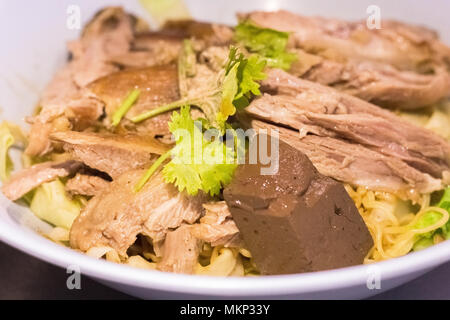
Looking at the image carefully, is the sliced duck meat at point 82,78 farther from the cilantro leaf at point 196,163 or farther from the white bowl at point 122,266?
the cilantro leaf at point 196,163

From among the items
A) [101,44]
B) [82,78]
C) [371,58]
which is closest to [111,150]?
[82,78]

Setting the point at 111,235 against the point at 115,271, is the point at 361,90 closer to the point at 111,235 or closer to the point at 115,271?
the point at 111,235

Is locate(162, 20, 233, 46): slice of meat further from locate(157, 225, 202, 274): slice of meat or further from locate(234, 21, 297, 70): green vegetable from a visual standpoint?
locate(157, 225, 202, 274): slice of meat

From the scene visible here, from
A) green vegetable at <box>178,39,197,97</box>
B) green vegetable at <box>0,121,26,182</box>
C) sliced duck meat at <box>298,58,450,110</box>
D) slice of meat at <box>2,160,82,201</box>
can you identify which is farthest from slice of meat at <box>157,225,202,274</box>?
sliced duck meat at <box>298,58,450,110</box>

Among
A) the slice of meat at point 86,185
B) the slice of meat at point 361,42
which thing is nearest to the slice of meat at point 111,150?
the slice of meat at point 86,185
